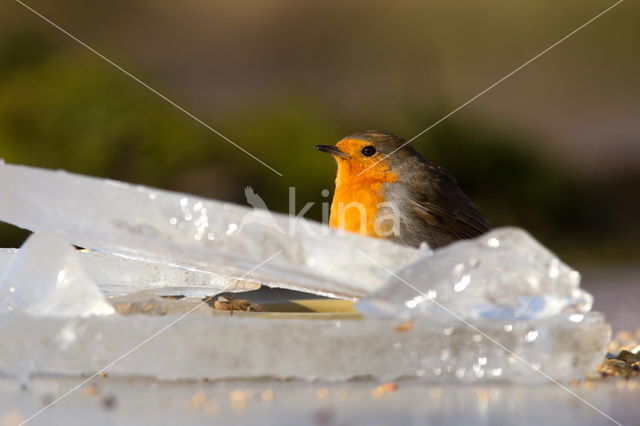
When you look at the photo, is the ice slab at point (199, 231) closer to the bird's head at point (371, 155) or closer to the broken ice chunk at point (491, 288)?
the broken ice chunk at point (491, 288)

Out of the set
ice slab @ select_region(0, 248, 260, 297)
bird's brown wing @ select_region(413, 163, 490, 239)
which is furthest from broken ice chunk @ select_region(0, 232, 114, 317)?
bird's brown wing @ select_region(413, 163, 490, 239)

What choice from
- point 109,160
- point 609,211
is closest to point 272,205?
point 109,160

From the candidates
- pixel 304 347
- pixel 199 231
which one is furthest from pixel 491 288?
pixel 199 231

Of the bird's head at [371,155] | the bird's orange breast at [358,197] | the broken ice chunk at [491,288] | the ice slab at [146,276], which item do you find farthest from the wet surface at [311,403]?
the bird's head at [371,155]

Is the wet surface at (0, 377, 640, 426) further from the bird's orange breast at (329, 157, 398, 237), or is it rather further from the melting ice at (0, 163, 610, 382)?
the bird's orange breast at (329, 157, 398, 237)

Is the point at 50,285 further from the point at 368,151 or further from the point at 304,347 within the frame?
the point at 368,151

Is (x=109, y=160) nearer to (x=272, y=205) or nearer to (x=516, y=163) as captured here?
(x=272, y=205)
